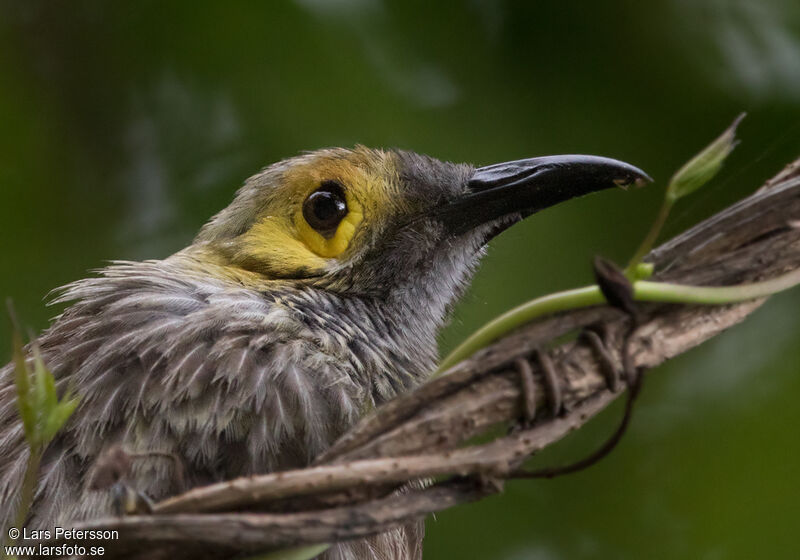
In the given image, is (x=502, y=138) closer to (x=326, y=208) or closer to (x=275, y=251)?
(x=326, y=208)

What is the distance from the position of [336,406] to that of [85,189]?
1677 millimetres

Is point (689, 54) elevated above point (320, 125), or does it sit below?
below

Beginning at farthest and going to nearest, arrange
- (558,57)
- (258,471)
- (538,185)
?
(558,57) < (538,185) < (258,471)

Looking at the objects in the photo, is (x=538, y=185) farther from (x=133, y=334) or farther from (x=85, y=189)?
(x=85, y=189)

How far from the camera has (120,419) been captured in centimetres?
204

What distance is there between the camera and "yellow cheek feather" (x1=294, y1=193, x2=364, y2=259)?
283cm

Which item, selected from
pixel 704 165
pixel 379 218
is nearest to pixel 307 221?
pixel 379 218

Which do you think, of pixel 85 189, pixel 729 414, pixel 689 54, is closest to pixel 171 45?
pixel 85 189

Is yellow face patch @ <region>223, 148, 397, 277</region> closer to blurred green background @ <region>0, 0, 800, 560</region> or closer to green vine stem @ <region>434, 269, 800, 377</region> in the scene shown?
blurred green background @ <region>0, 0, 800, 560</region>

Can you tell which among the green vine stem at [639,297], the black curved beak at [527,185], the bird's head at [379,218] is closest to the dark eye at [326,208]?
the bird's head at [379,218]

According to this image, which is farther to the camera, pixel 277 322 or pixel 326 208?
pixel 326 208

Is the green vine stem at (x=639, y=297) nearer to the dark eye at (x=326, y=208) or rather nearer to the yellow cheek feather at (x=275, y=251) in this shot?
the yellow cheek feather at (x=275, y=251)

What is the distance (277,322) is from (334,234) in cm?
58

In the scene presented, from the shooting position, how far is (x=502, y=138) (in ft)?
10.8
